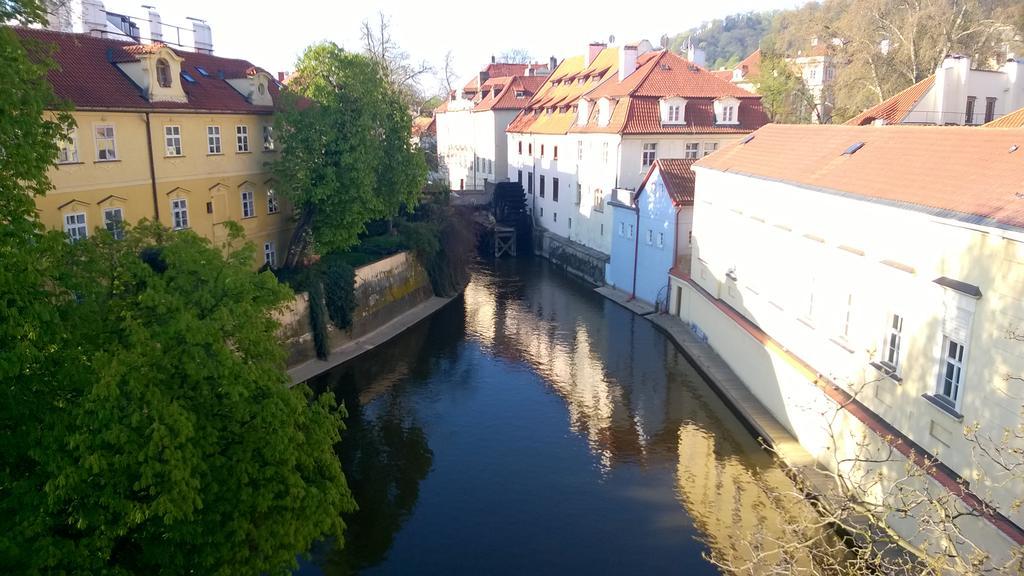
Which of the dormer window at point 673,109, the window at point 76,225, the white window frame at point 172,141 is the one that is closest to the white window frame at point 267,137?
the white window frame at point 172,141

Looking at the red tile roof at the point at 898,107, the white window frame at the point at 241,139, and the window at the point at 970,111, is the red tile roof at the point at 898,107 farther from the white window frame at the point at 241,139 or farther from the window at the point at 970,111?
the white window frame at the point at 241,139

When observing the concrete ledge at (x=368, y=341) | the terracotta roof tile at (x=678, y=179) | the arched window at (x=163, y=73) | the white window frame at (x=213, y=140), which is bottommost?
the concrete ledge at (x=368, y=341)

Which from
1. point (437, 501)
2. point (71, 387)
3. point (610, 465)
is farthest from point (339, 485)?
point (610, 465)

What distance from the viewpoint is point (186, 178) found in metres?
21.2

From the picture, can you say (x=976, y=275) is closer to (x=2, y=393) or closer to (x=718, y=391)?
(x=718, y=391)

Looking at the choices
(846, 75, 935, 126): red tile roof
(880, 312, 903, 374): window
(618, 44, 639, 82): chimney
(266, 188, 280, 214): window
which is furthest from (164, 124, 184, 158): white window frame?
(846, 75, 935, 126): red tile roof

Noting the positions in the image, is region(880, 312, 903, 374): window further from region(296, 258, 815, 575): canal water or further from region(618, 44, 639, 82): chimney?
region(618, 44, 639, 82): chimney

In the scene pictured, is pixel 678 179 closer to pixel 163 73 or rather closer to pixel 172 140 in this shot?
pixel 172 140

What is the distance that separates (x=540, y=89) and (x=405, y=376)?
2859 cm

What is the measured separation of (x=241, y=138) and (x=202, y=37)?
7.18m

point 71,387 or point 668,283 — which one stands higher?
point 71,387

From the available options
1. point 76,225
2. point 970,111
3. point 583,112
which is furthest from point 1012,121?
point 76,225

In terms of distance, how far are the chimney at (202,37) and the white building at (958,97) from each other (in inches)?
944

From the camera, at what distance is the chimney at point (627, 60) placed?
111ft
